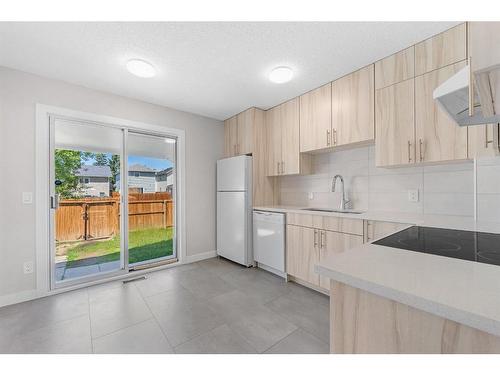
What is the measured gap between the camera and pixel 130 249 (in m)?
3.12

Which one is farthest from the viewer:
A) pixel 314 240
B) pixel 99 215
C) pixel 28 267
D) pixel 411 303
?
pixel 99 215

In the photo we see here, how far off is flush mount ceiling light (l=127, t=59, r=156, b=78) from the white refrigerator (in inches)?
57.5

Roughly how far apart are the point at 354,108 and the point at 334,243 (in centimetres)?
140

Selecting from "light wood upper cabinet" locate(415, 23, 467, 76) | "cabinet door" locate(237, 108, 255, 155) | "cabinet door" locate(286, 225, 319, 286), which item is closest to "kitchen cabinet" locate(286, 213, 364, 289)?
"cabinet door" locate(286, 225, 319, 286)

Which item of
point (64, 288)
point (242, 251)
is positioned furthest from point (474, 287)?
point (64, 288)

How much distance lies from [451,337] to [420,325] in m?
0.06

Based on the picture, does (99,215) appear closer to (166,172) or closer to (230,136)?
(166,172)

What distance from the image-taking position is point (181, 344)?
1545 millimetres

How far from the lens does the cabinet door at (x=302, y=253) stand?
2.34 metres

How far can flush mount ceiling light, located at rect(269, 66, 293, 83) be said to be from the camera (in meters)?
2.17

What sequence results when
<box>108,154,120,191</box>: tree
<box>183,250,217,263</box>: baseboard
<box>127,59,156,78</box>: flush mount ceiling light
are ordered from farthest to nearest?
<box>183,250,217,263</box>: baseboard
<box>108,154,120,191</box>: tree
<box>127,59,156,78</box>: flush mount ceiling light

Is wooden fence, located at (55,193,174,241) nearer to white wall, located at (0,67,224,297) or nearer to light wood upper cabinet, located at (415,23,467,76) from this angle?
white wall, located at (0,67,224,297)

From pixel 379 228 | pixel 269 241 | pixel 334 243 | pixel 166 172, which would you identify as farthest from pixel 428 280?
pixel 166 172

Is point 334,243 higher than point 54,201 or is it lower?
lower
